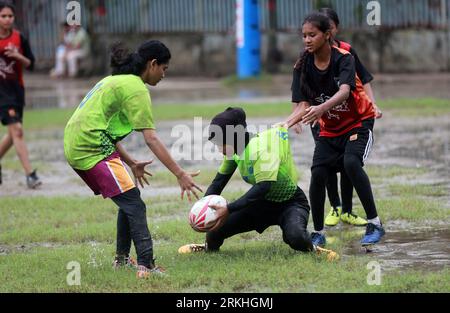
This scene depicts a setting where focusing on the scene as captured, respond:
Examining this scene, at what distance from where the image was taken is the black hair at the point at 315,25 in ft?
23.6

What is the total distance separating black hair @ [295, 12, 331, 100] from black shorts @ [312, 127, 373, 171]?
17.2 inches

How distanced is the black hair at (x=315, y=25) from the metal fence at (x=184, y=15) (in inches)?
636

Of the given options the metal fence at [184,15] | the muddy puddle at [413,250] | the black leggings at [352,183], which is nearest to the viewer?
the muddy puddle at [413,250]

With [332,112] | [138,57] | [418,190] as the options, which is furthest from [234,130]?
[418,190]

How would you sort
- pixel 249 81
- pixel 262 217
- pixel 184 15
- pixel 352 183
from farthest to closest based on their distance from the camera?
pixel 184 15
pixel 249 81
pixel 352 183
pixel 262 217

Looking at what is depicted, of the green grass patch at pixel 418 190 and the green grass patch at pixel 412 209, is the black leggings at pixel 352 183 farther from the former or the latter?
the green grass patch at pixel 418 190

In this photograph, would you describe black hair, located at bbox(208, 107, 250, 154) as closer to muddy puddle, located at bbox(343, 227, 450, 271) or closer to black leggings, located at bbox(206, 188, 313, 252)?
black leggings, located at bbox(206, 188, 313, 252)

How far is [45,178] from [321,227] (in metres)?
5.16

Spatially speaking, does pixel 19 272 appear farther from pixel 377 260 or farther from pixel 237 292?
pixel 377 260

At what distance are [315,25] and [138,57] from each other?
1.49 m

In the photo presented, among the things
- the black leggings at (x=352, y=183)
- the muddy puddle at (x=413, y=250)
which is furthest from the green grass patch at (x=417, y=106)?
the black leggings at (x=352, y=183)

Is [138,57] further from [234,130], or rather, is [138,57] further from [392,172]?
[392,172]

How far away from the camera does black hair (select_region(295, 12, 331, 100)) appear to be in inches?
283

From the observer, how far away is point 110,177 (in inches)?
256
